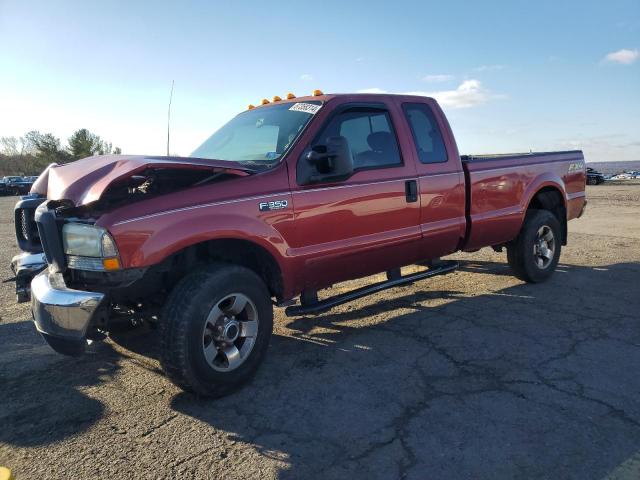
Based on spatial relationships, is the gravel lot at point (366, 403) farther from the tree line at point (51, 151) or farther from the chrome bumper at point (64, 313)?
the tree line at point (51, 151)

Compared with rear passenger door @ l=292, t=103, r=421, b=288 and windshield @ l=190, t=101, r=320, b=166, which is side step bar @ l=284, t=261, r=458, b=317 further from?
windshield @ l=190, t=101, r=320, b=166

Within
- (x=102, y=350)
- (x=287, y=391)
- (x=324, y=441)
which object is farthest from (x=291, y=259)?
(x=102, y=350)

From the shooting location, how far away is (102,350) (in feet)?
13.9

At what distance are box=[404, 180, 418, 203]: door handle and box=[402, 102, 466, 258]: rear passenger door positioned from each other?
0.07 meters

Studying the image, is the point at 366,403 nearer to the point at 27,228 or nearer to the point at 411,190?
the point at 411,190

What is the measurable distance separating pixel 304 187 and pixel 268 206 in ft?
1.20

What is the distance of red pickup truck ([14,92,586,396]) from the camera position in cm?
299

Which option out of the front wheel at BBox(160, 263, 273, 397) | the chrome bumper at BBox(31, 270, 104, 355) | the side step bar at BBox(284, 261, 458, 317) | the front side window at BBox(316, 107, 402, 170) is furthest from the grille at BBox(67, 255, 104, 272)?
the front side window at BBox(316, 107, 402, 170)

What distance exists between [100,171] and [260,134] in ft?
5.16

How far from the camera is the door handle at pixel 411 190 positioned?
4.39 meters

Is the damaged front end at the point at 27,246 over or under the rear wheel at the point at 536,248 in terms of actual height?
over

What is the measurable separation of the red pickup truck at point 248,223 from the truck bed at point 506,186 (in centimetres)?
3

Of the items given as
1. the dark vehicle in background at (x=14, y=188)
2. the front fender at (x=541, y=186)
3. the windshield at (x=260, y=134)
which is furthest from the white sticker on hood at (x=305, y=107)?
the dark vehicle in background at (x=14, y=188)

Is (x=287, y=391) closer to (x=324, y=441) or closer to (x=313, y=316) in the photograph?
(x=324, y=441)
